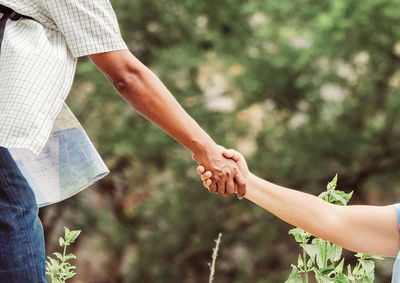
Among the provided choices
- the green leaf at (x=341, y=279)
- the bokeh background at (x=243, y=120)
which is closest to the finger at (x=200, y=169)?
the green leaf at (x=341, y=279)

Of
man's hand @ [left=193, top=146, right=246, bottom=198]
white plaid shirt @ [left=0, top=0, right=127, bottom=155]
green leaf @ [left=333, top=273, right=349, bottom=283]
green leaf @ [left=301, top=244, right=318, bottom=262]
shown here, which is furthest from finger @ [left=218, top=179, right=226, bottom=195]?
white plaid shirt @ [left=0, top=0, right=127, bottom=155]

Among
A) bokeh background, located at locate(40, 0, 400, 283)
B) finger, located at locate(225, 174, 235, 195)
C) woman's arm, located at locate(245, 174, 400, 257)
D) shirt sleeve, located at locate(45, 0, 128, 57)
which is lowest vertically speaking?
shirt sleeve, located at locate(45, 0, 128, 57)

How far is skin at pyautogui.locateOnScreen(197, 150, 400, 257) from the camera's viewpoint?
6.75 feet

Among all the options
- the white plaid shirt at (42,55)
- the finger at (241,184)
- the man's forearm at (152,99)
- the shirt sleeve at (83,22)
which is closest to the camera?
the white plaid shirt at (42,55)

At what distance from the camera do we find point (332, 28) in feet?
24.6

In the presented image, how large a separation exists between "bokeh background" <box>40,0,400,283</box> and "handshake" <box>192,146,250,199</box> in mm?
5230

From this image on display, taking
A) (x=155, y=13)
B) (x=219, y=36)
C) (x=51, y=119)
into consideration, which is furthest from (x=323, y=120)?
(x=51, y=119)

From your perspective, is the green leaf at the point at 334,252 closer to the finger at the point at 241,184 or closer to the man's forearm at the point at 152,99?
the finger at the point at 241,184

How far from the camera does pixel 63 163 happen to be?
2.04m

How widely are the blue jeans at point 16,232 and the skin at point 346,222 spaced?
779 millimetres

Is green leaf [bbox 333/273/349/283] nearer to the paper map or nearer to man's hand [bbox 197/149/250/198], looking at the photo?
man's hand [bbox 197/149/250/198]

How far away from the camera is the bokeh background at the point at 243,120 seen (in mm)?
7906

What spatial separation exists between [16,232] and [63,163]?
0.31m

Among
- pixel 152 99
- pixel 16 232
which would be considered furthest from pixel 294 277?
pixel 16 232
